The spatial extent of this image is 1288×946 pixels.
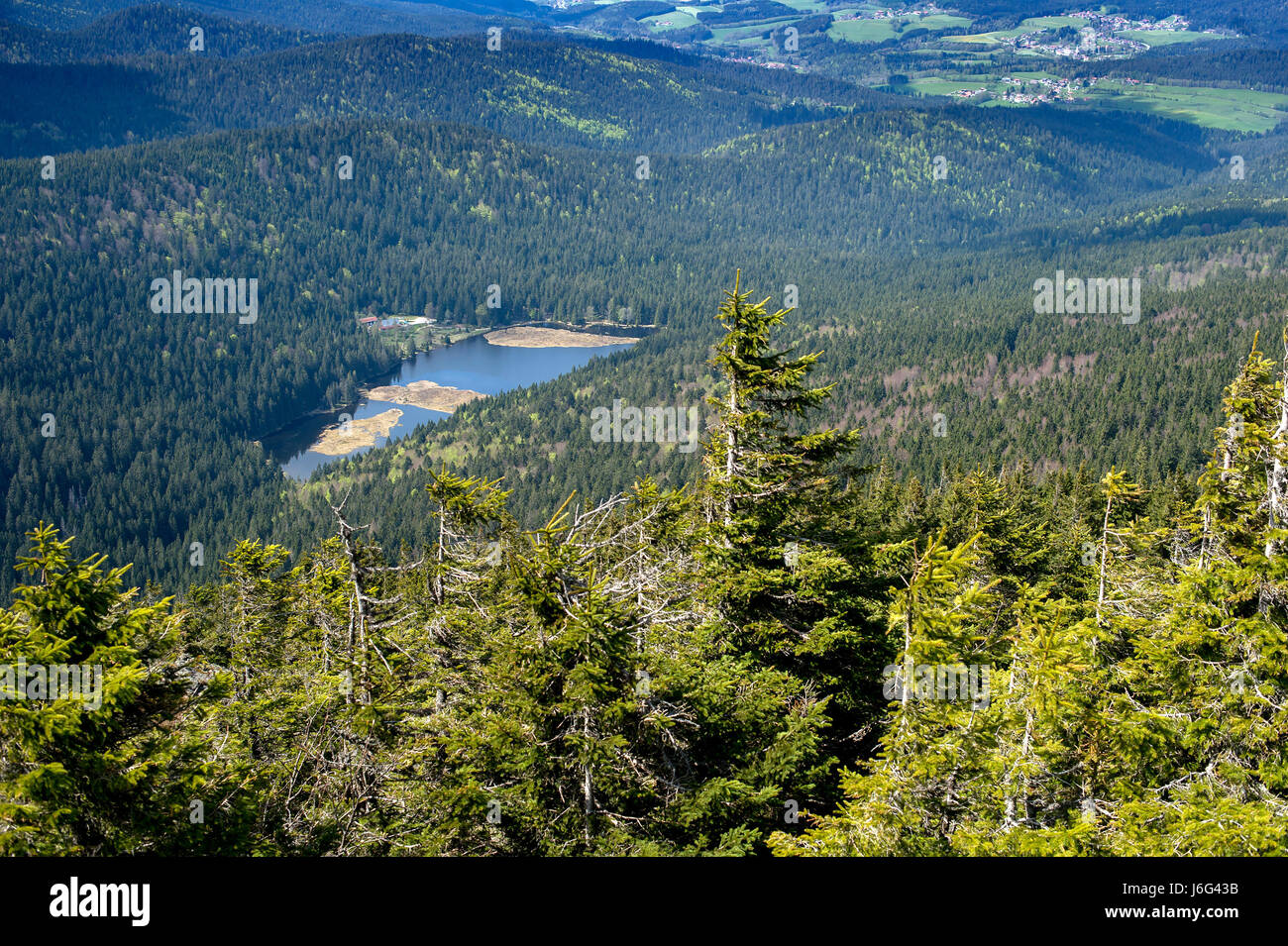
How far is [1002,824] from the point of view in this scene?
19078 millimetres

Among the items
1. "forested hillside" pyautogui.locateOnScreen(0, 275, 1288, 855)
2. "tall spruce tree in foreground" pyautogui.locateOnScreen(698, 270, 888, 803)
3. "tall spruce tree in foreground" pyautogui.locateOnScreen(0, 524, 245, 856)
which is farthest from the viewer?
"tall spruce tree in foreground" pyautogui.locateOnScreen(698, 270, 888, 803)

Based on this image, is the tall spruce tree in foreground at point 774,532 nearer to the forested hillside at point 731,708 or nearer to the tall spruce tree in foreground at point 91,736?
the forested hillside at point 731,708

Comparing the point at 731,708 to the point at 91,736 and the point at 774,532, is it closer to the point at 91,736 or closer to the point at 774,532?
the point at 774,532

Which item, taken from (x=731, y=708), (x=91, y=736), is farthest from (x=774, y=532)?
(x=91, y=736)

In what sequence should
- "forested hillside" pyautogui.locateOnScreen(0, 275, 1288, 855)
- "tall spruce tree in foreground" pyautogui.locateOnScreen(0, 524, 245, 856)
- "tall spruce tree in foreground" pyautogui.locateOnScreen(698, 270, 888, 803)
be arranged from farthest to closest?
"tall spruce tree in foreground" pyautogui.locateOnScreen(698, 270, 888, 803)
"forested hillside" pyautogui.locateOnScreen(0, 275, 1288, 855)
"tall spruce tree in foreground" pyautogui.locateOnScreen(0, 524, 245, 856)

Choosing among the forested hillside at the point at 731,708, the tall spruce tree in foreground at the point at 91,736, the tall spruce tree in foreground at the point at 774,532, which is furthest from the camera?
the tall spruce tree in foreground at the point at 774,532

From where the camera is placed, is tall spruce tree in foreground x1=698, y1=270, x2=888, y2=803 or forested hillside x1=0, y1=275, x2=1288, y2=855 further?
tall spruce tree in foreground x1=698, y1=270, x2=888, y2=803

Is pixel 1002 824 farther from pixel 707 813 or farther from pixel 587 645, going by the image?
pixel 587 645

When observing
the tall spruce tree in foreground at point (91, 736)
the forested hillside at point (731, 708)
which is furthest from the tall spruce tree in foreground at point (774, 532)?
the tall spruce tree in foreground at point (91, 736)

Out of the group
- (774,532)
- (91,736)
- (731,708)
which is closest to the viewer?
(91,736)

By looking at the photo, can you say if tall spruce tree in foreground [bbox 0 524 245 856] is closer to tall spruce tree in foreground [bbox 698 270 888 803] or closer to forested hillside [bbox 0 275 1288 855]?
forested hillside [bbox 0 275 1288 855]

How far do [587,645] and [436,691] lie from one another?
32.9 ft

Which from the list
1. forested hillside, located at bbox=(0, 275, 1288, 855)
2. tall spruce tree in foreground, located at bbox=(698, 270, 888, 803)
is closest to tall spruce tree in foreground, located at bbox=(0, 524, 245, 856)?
forested hillside, located at bbox=(0, 275, 1288, 855)
